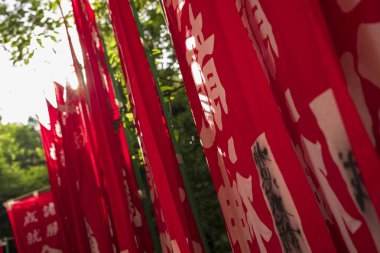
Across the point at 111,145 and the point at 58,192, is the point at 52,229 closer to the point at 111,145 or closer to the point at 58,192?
the point at 58,192

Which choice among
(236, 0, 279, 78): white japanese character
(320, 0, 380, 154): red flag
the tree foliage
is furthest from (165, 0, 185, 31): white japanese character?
the tree foliage

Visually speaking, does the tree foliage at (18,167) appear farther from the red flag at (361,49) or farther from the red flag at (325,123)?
the red flag at (361,49)

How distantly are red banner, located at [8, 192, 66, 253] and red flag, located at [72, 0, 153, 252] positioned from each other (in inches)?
172

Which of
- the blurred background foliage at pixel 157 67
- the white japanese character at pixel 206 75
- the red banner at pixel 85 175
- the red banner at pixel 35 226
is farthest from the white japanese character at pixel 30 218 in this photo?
the white japanese character at pixel 206 75

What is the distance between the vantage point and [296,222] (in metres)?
1.31

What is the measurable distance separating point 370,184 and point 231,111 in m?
0.68

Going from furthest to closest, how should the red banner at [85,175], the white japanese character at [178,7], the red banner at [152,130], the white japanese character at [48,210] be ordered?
the white japanese character at [48,210], the red banner at [85,175], the red banner at [152,130], the white japanese character at [178,7]

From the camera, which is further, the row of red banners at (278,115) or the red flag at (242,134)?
the red flag at (242,134)

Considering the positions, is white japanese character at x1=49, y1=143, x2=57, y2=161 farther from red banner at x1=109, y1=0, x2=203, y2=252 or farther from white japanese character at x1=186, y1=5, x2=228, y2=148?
white japanese character at x1=186, y1=5, x2=228, y2=148

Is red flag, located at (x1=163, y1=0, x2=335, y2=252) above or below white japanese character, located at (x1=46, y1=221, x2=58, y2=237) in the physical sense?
above

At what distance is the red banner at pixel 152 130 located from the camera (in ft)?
6.88

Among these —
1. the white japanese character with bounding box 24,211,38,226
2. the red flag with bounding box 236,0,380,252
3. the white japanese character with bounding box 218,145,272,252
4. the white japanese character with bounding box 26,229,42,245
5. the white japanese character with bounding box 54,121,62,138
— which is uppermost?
the white japanese character with bounding box 54,121,62,138

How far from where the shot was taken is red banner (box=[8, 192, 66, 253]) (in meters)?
7.22

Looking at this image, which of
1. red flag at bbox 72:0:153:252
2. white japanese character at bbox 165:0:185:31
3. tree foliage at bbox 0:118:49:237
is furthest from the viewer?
tree foliage at bbox 0:118:49:237
